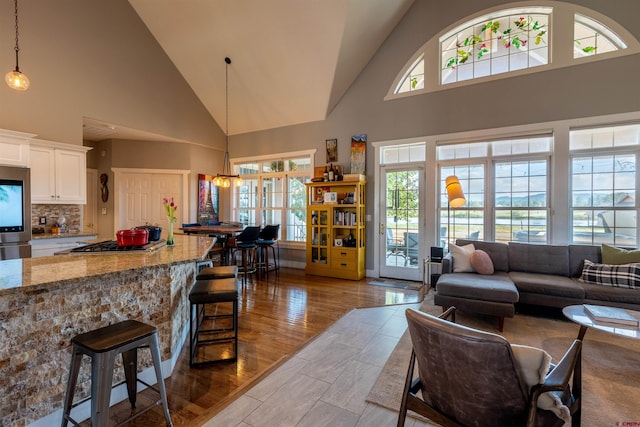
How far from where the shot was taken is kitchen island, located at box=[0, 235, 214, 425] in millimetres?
1501

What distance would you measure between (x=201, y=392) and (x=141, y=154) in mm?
5969

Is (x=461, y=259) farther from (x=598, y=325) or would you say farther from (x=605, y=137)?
(x=605, y=137)

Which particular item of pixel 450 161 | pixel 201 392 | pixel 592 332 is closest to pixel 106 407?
pixel 201 392

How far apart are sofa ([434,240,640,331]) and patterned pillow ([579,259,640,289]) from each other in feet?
0.04

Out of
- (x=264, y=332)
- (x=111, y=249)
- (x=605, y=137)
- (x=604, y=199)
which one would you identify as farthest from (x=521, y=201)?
(x=111, y=249)

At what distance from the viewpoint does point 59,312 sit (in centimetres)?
168

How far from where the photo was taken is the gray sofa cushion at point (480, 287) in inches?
122

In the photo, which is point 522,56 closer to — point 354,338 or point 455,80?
point 455,80

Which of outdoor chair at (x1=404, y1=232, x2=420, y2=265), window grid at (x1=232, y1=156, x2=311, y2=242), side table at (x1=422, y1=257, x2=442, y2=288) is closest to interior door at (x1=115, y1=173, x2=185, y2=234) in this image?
window grid at (x1=232, y1=156, x2=311, y2=242)

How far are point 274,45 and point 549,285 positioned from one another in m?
5.55

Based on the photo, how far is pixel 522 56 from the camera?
172 inches

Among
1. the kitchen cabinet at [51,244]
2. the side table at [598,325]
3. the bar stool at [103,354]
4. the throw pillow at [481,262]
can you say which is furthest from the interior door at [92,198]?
the side table at [598,325]

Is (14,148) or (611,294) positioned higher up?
(14,148)

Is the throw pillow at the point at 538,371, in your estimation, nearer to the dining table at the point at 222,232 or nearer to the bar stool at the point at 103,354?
the bar stool at the point at 103,354
